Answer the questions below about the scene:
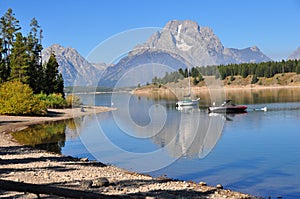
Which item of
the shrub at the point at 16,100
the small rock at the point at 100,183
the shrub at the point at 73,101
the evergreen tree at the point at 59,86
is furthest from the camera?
the evergreen tree at the point at 59,86

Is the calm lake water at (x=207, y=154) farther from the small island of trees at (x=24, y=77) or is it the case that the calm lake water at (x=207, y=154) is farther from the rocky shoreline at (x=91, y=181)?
the small island of trees at (x=24, y=77)

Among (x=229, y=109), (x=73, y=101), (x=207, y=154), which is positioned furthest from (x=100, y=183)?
(x=73, y=101)

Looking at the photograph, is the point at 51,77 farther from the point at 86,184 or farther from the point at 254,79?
the point at 254,79

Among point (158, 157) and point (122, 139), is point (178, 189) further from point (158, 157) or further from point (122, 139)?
point (122, 139)

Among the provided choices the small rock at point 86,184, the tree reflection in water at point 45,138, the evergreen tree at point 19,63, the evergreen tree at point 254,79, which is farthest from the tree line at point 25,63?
the evergreen tree at point 254,79

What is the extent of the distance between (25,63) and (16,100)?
11298 millimetres

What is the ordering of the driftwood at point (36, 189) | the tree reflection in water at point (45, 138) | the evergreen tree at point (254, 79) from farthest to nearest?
the evergreen tree at point (254, 79) → the tree reflection in water at point (45, 138) → the driftwood at point (36, 189)

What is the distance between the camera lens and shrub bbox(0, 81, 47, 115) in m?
48.5

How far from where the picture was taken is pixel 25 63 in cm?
5838

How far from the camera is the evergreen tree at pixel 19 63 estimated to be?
57.9m

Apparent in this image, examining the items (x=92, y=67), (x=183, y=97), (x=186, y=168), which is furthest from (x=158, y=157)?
(x=183, y=97)

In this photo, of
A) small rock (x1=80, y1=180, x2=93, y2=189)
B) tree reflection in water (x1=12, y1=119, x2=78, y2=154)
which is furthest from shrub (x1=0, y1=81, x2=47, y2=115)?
small rock (x1=80, y1=180, x2=93, y2=189)

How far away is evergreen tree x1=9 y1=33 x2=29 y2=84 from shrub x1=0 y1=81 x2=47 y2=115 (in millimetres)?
7867

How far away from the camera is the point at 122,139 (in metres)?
29.9
